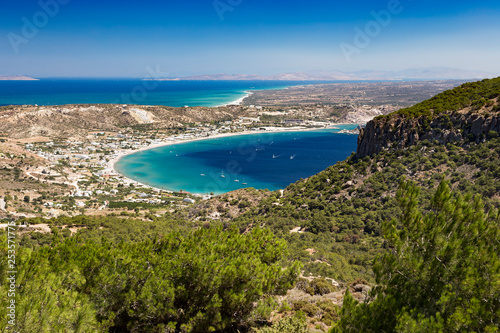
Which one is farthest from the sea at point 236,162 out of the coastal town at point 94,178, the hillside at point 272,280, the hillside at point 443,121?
the hillside at point 272,280

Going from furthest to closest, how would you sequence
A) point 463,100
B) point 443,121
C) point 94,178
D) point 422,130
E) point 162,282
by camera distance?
point 94,178, point 422,130, point 463,100, point 443,121, point 162,282

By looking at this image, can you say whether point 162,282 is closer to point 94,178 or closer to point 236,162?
point 94,178

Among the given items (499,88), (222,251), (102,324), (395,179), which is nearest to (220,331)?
(222,251)

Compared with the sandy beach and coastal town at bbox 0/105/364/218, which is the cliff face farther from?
the sandy beach

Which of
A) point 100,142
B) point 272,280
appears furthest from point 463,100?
point 100,142

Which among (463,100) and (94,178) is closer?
(463,100)

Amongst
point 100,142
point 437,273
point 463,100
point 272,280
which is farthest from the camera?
point 100,142

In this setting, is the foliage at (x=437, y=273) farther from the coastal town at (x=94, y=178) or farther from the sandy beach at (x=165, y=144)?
the sandy beach at (x=165, y=144)
